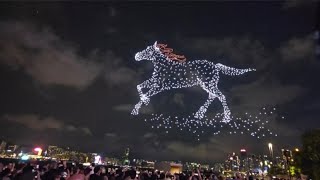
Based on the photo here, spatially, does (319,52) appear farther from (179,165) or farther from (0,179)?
(179,165)

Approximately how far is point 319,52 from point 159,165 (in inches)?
1487

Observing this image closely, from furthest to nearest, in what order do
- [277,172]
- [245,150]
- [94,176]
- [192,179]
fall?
[277,172]
[245,150]
[192,179]
[94,176]

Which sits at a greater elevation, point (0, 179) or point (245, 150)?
point (245, 150)

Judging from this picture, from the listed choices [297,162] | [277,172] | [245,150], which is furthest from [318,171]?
[277,172]

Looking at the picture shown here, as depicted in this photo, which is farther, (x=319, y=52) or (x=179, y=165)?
(x=179, y=165)

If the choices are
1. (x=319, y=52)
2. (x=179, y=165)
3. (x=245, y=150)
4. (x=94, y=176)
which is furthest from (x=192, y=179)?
(x=179, y=165)

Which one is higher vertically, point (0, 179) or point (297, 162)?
point (297, 162)

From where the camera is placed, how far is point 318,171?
42.2 metres

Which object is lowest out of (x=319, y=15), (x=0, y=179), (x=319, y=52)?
(x=0, y=179)

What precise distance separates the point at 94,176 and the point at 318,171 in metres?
39.1

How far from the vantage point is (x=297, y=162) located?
161 feet

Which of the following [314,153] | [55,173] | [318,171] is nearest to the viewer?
[55,173]

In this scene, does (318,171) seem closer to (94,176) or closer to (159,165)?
(159,165)

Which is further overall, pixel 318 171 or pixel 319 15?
pixel 318 171
